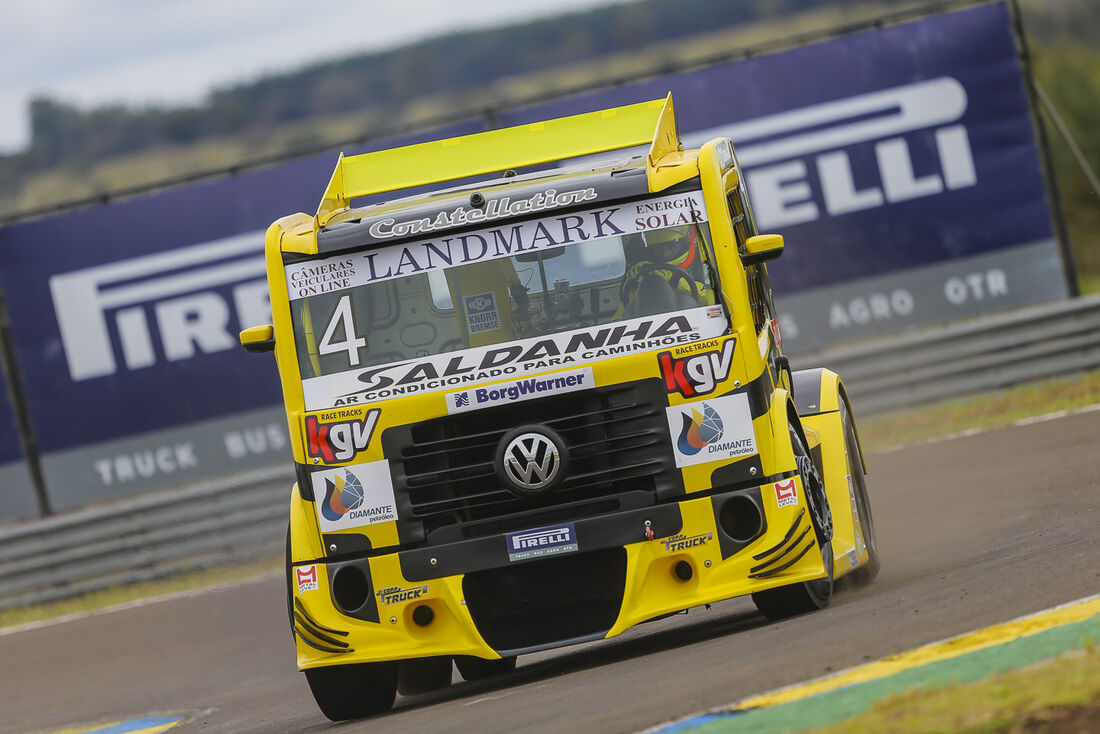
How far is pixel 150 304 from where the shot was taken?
19297 millimetres

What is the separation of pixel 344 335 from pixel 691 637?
8.21 feet

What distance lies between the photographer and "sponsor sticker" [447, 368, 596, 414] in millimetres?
8375

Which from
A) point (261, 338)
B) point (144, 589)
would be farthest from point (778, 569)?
point (144, 589)

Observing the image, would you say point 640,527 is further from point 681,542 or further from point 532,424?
point 532,424

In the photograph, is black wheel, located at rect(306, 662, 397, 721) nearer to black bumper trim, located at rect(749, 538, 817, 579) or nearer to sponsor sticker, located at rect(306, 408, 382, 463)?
sponsor sticker, located at rect(306, 408, 382, 463)

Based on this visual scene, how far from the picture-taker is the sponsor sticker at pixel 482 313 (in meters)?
8.63

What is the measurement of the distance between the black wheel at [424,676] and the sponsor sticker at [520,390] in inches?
78.1

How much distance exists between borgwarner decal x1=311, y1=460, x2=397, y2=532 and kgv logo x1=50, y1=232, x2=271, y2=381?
10.9 m

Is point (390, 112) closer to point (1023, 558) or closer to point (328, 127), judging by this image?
point (328, 127)

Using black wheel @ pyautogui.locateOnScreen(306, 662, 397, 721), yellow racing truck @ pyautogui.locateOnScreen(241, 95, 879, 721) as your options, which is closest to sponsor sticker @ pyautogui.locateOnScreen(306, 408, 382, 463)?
yellow racing truck @ pyautogui.locateOnScreen(241, 95, 879, 721)

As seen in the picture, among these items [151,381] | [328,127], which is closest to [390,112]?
[328,127]

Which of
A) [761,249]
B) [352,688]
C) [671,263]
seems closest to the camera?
[671,263]

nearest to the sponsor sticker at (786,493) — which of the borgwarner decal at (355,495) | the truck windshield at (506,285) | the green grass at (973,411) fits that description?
the truck windshield at (506,285)

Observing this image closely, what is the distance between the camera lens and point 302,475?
28.5 feet
